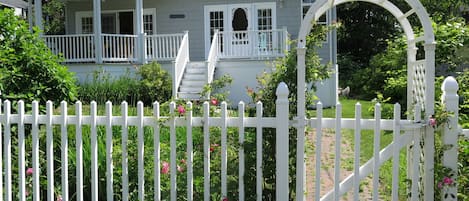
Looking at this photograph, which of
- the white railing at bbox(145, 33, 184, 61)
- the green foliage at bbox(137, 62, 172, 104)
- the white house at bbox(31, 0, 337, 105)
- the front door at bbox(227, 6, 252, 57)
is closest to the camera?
the green foliage at bbox(137, 62, 172, 104)

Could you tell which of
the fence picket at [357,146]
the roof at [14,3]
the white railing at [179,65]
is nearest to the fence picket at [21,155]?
the fence picket at [357,146]

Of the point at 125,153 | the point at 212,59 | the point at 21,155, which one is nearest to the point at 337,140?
the point at 125,153

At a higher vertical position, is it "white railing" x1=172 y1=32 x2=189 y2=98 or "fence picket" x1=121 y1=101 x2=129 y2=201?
"white railing" x1=172 y1=32 x2=189 y2=98

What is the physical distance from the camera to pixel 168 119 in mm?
4102

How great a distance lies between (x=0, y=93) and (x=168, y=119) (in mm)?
1915

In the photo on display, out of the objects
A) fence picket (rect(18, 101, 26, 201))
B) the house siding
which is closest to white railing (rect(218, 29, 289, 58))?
the house siding

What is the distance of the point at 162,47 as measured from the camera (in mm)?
16906

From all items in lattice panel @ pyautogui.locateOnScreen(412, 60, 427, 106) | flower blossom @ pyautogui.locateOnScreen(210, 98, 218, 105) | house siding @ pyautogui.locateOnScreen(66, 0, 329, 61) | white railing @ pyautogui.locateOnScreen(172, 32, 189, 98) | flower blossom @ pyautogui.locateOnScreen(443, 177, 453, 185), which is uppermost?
house siding @ pyautogui.locateOnScreen(66, 0, 329, 61)

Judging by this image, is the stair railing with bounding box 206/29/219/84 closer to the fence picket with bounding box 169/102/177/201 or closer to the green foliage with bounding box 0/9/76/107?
the green foliage with bounding box 0/9/76/107

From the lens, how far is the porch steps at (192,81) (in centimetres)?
1439

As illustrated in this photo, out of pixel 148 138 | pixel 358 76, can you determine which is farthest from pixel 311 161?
pixel 358 76

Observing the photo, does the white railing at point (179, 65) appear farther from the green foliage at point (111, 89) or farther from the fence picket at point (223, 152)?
the fence picket at point (223, 152)

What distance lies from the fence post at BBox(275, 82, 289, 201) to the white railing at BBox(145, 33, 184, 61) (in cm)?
1231

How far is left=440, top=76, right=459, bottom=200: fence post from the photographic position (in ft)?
12.4
